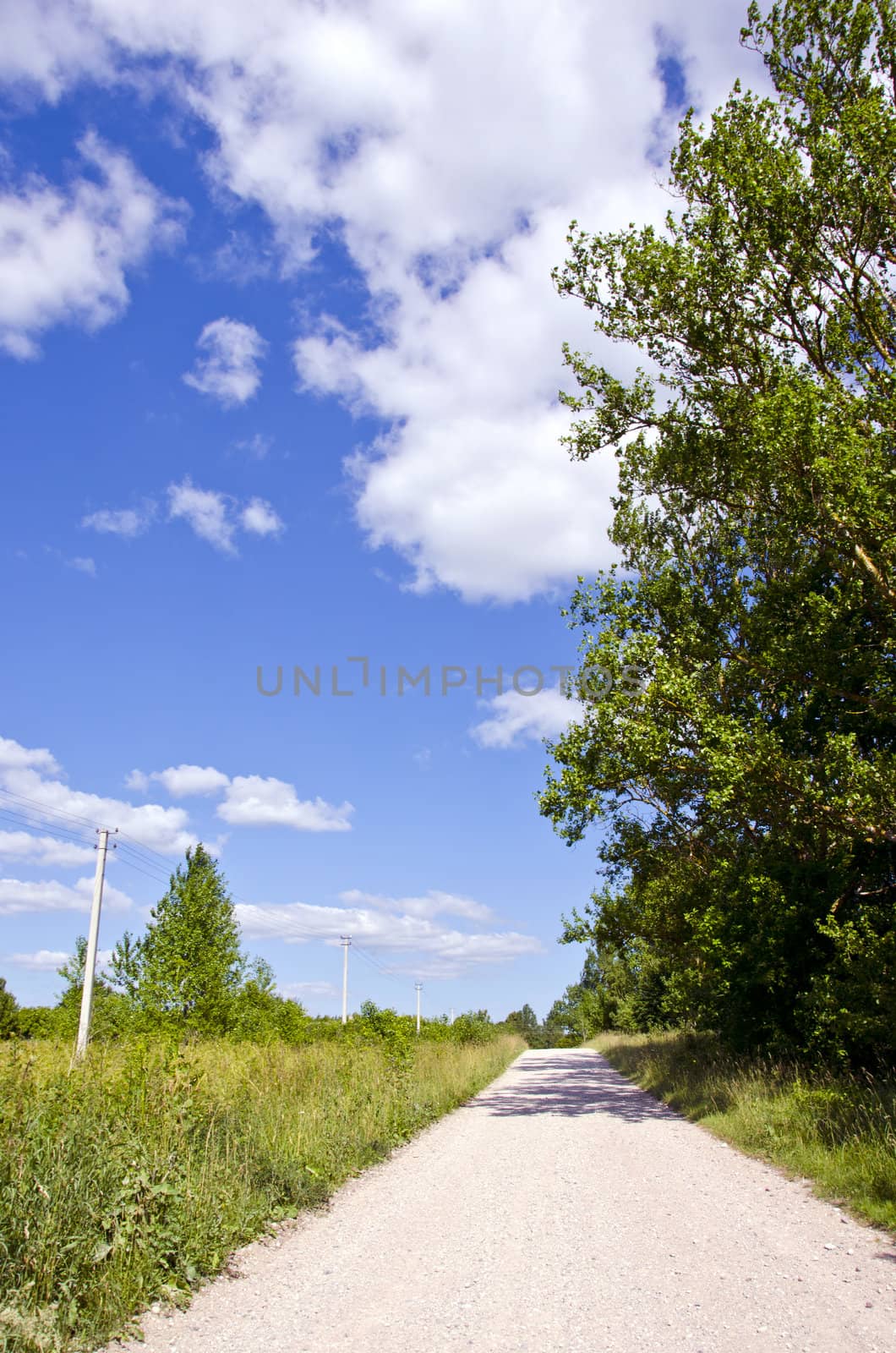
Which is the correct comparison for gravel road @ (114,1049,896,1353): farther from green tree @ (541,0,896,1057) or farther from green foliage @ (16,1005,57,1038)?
A: green foliage @ (16,1005,57,1038)

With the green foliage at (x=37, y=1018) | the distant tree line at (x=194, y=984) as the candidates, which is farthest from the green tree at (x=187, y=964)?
the green foliage at (x=37, y=1018)

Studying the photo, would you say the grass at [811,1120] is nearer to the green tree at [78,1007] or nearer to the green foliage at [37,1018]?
the green tree at [78,1007]

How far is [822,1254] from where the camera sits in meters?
5.55

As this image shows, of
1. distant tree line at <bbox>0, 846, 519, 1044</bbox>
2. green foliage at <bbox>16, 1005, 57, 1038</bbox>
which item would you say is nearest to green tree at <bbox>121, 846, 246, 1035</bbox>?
distant tree line at <bbox>0, 846, 519, 1044</bbox>

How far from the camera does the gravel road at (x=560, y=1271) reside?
422cm

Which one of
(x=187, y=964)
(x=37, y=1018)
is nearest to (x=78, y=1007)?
(x=37, y=1018)

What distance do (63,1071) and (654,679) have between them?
35.3ft

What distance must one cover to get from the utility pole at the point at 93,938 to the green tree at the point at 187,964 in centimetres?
167

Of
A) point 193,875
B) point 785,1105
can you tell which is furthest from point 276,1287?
point 193,875

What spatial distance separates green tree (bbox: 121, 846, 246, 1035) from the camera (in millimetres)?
27969

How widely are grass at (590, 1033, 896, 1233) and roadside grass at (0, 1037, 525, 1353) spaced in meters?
4.66

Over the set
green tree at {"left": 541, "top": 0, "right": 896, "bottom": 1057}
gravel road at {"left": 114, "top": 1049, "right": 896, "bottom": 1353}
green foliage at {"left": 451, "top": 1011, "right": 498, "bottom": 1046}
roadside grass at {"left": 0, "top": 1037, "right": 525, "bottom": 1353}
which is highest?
green tree at {"left": 541, "top": 0, "right": 896, "bottom": 1057}

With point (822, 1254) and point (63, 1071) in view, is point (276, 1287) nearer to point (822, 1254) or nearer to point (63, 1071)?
point (63, 1071)

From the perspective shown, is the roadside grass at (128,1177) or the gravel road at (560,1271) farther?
the roadside grass at (128,1177)
